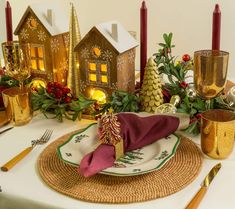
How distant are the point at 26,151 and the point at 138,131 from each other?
0.83 ft

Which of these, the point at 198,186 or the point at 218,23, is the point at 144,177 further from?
the point at 218,23

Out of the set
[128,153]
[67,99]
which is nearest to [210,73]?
[128,153]

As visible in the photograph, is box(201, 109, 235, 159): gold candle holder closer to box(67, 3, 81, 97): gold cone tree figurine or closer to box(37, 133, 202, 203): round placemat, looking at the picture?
box(37, 133, 202, 203): round placemat

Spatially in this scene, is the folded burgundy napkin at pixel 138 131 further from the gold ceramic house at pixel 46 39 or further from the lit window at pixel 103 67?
the gold ceramic house at pixel 46 39

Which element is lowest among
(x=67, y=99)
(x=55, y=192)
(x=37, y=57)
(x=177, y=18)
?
(x=55, y=192)

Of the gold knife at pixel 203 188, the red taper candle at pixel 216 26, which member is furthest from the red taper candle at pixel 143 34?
the gold knife at pixel 203 188

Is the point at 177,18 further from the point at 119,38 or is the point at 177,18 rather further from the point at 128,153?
the point at 128,153

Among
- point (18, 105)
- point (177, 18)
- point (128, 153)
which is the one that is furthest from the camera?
point (177, 18)

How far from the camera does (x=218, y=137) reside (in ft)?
2.73

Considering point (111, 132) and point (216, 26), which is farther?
point (216, 26)

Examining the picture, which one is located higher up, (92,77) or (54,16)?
(54,16)

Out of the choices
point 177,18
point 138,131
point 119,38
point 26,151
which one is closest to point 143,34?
point 119,38

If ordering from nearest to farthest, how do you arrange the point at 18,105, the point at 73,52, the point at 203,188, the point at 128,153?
the point at 203,188 < the point at 128,153 < the point at 18,105 < the point at 73,52

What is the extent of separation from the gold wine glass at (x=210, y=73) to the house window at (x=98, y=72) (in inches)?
10.2
